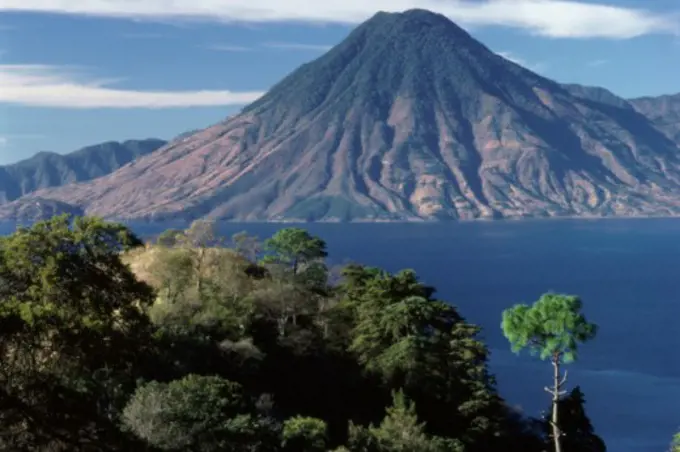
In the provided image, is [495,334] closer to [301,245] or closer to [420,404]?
[301,245]

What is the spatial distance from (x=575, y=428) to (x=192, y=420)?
30390mm

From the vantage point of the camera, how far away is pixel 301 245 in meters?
69.9

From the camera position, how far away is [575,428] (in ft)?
174

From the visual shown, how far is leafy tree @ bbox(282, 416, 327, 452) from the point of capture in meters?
37.7

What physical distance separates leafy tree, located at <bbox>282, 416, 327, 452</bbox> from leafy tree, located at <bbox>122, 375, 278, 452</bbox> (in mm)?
3235

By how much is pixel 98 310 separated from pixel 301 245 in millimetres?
46958

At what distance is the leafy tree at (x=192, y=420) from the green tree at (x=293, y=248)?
116 feet

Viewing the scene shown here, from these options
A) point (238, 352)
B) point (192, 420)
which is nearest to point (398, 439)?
point (238, 352)

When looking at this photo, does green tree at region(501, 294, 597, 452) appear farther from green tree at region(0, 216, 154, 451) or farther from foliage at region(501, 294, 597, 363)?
green tree at region(0, 216, 154, 451)

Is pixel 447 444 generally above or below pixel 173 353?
below

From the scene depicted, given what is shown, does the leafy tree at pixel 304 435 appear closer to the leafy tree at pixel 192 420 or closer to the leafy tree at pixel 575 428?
the leafy tree at pixel 192 420

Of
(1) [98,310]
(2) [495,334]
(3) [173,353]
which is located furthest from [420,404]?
(2) [495,334]

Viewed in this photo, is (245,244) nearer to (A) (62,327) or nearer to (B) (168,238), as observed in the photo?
(B) (168,238)

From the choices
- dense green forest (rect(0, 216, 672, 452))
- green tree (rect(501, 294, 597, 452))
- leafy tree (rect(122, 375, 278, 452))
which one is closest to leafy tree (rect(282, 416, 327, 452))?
dense green forest (rect(0, 216, 672, 452))
